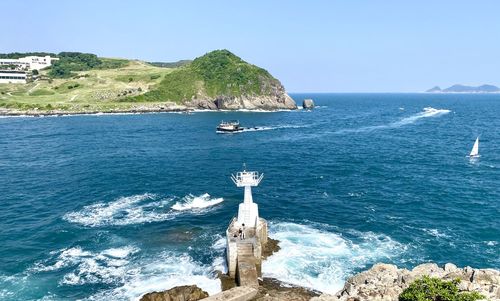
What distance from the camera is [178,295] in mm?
36719

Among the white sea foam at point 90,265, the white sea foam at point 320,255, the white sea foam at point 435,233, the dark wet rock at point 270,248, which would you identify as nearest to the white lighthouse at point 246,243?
the dark wet rock at point 270,248

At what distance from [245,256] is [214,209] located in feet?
66.9

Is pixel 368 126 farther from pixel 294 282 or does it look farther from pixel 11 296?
pixel 11 296

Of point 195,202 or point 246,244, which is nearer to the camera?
point 246,244

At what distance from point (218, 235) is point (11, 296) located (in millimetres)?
23182

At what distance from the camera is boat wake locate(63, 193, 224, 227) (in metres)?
57.3

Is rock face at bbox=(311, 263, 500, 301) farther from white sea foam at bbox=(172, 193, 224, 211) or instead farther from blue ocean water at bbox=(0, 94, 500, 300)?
white sea foam at bbox=(172, 193, 224, 211)

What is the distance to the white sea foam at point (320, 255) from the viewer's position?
137 ft

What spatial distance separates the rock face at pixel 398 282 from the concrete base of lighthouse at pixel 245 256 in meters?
9.10

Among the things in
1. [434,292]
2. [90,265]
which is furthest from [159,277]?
[434,292]

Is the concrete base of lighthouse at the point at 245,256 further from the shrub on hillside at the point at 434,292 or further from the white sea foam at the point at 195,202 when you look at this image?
the white sea foam at the point at 195,202

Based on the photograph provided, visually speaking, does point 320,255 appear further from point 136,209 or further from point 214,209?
point 136,209

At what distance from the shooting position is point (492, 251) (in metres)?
47.7

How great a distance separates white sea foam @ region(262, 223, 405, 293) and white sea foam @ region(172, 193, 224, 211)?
13359 mm
